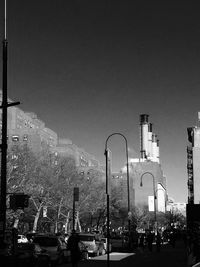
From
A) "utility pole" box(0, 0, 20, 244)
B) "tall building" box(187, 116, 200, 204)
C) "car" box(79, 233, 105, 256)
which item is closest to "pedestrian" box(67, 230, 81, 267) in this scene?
"utility pole" box(0, 0, 20, 244)

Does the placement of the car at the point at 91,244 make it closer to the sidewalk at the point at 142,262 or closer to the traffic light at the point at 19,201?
the sidewalk at the point at 142,262

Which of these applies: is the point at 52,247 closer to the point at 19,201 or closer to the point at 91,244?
the point at 19,201

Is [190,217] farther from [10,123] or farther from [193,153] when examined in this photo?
[193,153]

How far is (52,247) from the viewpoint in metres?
27.2

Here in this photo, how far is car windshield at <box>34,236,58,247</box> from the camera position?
27.5 m

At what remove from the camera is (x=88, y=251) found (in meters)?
36.7

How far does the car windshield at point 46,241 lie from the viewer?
27469mm

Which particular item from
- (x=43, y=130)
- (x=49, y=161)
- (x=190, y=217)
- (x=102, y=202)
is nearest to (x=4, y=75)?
(x=190, y=217)

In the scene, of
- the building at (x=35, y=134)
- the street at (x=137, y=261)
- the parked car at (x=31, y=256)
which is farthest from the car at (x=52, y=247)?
the building at (x=35, y=134)

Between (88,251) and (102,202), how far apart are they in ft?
181

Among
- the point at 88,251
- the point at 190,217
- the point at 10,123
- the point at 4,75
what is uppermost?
the point at 10,123

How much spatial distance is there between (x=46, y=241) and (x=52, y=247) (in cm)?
65

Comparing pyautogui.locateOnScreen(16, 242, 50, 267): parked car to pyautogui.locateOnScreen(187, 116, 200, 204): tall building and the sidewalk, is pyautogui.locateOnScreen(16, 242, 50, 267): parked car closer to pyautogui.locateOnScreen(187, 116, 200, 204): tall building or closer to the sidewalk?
the sidewalk

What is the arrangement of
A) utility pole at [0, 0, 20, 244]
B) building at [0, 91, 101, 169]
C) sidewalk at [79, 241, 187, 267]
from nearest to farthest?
utility pole at [0, 0, 20, 244] → sidewalk at [79, 241, 187, 267] → building at [0, 91, 101, 169]
